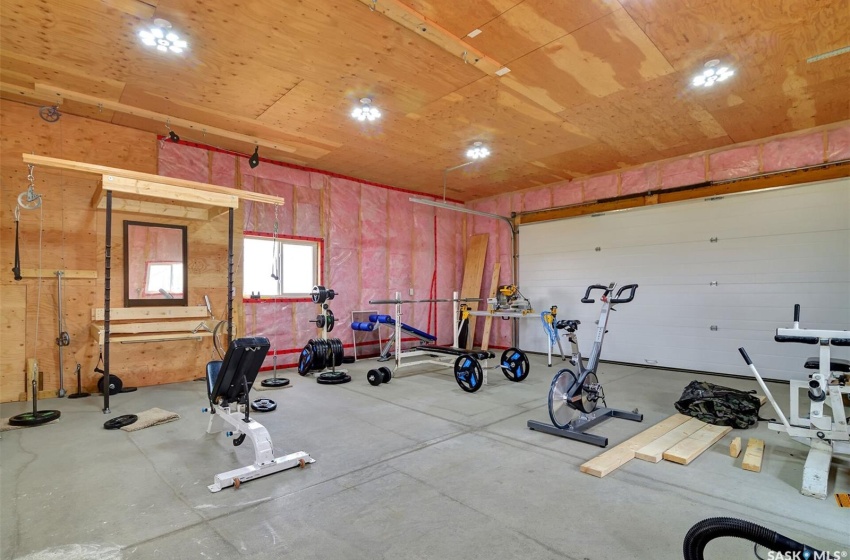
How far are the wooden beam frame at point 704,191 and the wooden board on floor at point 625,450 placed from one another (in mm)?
4163

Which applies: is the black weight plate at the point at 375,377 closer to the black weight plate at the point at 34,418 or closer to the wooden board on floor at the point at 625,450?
the wooden board on floor at the point at 625,450

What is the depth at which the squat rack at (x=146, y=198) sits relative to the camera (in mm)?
4195

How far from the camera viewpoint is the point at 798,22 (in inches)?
132

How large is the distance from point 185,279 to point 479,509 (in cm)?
541

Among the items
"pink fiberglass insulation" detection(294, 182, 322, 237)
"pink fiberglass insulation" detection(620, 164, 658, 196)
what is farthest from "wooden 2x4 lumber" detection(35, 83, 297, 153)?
"pink fiberglass insulation" detection(620, 164, 658, 196)

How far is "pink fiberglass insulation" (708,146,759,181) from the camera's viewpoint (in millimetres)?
6078

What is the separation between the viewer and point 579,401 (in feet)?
12.5

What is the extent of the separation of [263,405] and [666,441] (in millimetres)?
4041

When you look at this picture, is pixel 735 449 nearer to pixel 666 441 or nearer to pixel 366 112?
pixel 666 441

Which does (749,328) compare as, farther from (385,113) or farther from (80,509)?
(80,509)

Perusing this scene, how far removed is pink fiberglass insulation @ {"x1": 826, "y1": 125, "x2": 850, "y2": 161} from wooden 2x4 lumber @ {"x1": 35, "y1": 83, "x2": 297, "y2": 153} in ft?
25.4

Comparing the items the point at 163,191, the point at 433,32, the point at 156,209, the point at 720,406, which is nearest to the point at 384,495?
the point at 720,406

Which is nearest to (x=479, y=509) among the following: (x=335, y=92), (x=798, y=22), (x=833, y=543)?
(x=833, y=543)

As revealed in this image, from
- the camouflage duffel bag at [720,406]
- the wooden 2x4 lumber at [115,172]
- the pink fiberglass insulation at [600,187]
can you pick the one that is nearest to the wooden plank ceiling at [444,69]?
Result: the wooden 2x4 lumber at [115,172]
